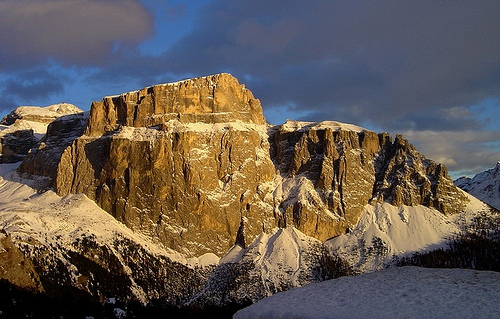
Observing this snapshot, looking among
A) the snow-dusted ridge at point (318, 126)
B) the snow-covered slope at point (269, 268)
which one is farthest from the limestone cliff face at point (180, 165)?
the snow-dusted ridge at point (318, 126)

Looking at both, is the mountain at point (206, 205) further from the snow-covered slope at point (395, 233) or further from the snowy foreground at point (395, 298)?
the snowy foreground at point (395, 298)

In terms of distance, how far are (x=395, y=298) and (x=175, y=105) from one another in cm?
10574

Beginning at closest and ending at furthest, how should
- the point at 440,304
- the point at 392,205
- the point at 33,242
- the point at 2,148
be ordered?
the point at 440,304
the point at 33,242
the point at 392,205
the point at 2,148

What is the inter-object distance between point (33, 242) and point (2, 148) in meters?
69.8

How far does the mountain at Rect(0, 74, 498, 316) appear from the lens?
116375 mm

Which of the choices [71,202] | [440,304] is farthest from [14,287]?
[440,304]

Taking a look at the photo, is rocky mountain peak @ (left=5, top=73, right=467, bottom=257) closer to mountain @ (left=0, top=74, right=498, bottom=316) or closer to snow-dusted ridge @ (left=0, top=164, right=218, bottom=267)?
mountain @ (left=0, top=74, right=498, bottom=316)

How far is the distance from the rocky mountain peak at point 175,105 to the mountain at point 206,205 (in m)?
0.28

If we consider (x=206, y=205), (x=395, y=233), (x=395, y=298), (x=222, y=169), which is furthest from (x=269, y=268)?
(x=395, y=298)

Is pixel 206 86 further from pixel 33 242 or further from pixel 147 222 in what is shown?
pixel 33 242

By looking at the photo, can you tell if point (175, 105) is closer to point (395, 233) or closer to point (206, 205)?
point (206, 205)

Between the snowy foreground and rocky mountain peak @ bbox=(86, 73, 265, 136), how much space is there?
323 feet

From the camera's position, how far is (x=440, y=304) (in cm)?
4100

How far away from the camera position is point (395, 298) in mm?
42531
